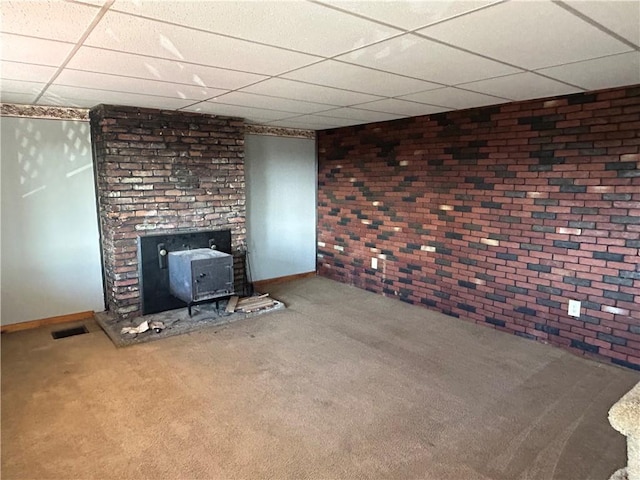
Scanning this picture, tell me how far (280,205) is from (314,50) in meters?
3.68

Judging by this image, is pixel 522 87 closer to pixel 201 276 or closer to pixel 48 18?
pixel 48 18

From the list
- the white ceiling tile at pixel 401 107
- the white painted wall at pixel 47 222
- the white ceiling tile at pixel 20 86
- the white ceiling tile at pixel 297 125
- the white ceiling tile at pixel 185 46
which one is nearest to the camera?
the white ceiling tile at pixel 185 46

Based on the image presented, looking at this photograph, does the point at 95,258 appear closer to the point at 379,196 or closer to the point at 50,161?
the point at 50,161

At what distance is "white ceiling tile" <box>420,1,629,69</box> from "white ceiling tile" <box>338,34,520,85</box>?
106mm

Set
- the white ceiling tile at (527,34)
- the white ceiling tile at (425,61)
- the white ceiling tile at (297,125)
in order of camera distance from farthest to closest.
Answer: the white ceiling tile at (297,125)
the white ceiling tile at (425,61)
the white ceiling tile at (527,34)

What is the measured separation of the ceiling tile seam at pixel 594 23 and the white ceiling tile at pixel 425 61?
1.94ft

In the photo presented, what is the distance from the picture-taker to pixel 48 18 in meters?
1.74

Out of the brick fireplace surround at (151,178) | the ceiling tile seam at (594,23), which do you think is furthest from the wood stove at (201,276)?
the ceiling tile seam at (594,23)

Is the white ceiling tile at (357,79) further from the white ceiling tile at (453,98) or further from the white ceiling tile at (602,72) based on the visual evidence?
the white ceiling tile at (602,72)

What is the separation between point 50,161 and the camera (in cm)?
400

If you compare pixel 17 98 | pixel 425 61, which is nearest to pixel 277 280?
pixel 17 98

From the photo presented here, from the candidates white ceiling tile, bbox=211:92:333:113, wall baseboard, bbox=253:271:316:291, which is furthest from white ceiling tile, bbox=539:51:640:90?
wall baseboard, bbox=253:271:316:291

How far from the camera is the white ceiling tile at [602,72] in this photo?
2385 mm

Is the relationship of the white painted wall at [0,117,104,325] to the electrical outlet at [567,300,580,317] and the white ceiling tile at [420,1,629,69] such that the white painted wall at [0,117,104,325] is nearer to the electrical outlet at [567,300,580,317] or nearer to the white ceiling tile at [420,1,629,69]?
the white ceiling tile at [420,1,629,69]
